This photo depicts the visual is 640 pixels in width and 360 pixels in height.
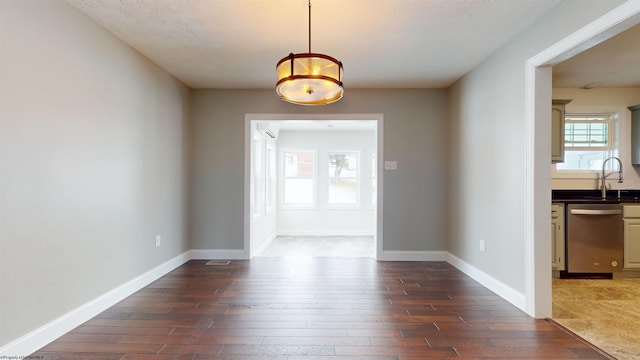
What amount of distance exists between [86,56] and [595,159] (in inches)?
232

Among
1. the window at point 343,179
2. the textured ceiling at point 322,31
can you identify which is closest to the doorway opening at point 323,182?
the window at point 343,179

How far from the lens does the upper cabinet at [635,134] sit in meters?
4.04

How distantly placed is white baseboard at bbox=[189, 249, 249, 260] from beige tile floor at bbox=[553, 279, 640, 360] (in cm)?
352

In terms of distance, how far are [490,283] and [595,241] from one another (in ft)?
4.68

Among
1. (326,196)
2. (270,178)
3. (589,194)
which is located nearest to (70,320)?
(270,178)

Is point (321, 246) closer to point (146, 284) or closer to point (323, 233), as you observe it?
point (323, 233)

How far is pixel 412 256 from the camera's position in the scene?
433 centimetres

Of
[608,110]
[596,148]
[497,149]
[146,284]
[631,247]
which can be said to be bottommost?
[146,284]

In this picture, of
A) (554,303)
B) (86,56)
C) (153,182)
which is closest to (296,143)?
(153,182)

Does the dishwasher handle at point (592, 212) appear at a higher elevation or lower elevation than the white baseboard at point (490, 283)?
higher

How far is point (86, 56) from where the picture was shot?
8.04 feet

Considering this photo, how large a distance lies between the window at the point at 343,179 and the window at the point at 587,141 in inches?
148

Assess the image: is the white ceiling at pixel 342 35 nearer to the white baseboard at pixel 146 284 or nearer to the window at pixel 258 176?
the window at pixel 258 176

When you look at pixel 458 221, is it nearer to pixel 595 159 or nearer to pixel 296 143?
pixel 595 159
